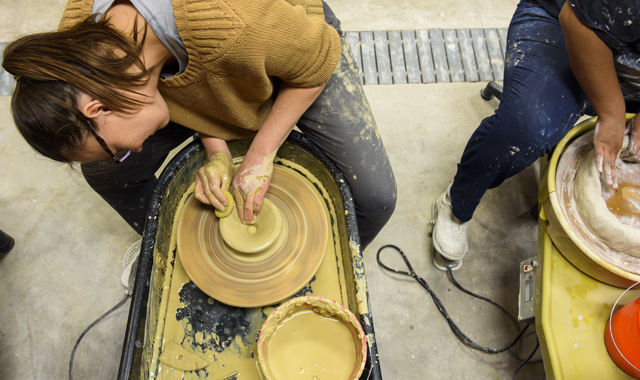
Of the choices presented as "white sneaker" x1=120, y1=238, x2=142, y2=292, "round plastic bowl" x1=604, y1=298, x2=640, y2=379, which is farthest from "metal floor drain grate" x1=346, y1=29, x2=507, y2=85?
"round plastic bowl" x1=604, y1=298, x2=640, y2=379

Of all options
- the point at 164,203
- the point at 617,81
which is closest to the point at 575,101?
the point at 617,81

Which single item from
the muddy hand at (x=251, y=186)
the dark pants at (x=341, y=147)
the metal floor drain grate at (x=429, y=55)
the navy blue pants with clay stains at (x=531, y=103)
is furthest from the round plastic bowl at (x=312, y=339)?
the metal floor drain grate at (x=429, y=55)

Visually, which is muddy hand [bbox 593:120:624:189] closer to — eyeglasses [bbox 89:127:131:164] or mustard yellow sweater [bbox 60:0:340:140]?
mustard yellow sweater [bbox 60:0:340:140]

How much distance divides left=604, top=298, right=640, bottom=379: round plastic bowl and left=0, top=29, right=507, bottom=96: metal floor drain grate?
64.7 inches

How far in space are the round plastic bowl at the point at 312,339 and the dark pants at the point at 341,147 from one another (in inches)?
19.9

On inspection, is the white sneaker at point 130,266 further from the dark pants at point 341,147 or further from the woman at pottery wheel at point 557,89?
the woman at pottery wheel at point 557,89

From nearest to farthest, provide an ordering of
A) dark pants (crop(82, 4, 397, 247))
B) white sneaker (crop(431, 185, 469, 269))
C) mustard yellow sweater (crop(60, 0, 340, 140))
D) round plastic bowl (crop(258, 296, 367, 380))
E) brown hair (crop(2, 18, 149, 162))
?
brown hair (crop(2, 18, 149, 162))
mustard yellow sweater (crop(60, 0, 340, 140))
round plastic bowl (crop(258, 296, 367, 380))
dark pants (crop(82, 4, 397, 247))
white sneaker (crop(431, 185, 469, 269))

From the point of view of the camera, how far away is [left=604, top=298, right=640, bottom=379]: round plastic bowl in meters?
1.08

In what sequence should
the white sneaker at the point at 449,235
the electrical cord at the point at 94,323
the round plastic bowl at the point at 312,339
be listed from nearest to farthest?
the round plastic bowl at the point at 312,339 < the electrical cord at the point at 94,323 < the white sneaker at the point at 449,235

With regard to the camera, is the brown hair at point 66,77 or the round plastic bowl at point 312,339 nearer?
the brown hair at point 66,77

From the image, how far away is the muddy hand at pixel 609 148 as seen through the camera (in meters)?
1.29

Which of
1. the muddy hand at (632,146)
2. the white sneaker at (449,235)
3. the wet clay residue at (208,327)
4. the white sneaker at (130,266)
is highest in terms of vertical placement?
the muddy hand at (632,146)

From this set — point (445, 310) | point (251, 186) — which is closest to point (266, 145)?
point (251, 186)

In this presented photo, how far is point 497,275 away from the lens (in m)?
1.99
